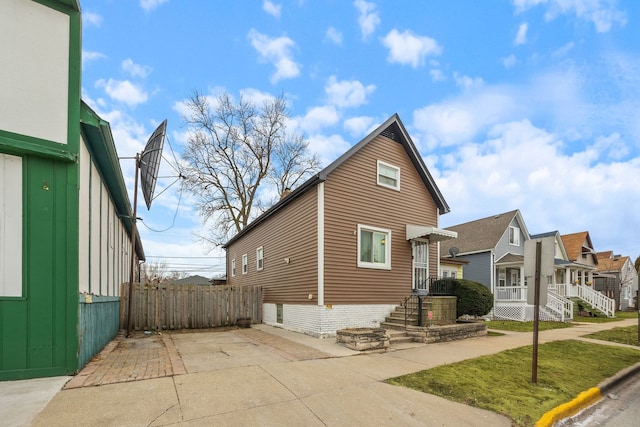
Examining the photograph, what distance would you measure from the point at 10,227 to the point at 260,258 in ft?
37.7

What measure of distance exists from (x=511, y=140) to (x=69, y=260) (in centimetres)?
1637

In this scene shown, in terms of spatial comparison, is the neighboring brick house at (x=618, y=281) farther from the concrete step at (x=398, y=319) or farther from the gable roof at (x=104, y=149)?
the gable roof at (x=104, y=149)

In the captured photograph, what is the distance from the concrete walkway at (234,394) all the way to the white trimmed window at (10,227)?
4.43ft

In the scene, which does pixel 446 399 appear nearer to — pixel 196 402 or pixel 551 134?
pixel 196 402

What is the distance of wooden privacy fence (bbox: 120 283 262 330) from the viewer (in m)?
12.2

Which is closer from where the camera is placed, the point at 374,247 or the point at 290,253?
the point at 374,247

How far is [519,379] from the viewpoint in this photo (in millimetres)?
6020

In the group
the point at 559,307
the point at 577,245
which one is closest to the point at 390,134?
the point at 559,307

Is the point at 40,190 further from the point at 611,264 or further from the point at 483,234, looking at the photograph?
the point at 611,264

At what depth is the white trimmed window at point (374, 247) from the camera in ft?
37.9

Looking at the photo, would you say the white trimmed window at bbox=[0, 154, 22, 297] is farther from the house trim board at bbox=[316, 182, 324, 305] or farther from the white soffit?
the white soffit

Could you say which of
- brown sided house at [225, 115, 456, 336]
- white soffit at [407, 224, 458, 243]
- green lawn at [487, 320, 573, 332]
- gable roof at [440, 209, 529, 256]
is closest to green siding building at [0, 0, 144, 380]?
brown sided house at [225, 115, 456, 336]

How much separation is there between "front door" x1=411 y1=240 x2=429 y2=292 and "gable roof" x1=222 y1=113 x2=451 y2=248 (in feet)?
7.15

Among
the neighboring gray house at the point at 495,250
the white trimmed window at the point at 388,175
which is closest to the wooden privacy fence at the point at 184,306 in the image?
the white trimmed window at the point at 388,175
